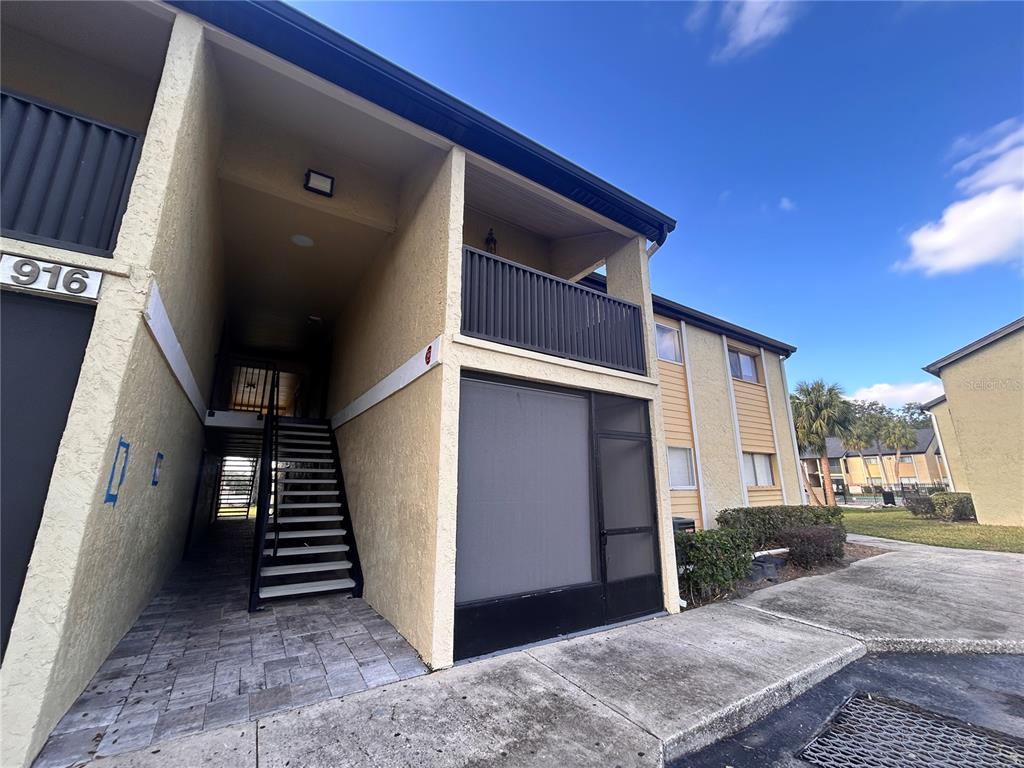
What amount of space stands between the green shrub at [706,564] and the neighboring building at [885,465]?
45.4 meters

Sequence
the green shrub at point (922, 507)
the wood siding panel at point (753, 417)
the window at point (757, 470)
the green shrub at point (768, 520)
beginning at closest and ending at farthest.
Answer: the green shrub at point (768, 520) → the window at point (757, 470) → the wood siding panel at point (753, 417) → the green shrub at point (922, 507)

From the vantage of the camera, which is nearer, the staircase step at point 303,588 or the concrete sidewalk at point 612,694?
the concrete sidewalk at point 612,694

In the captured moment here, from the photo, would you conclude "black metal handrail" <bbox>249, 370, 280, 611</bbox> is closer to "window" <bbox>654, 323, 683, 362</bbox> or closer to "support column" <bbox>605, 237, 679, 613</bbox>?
"support column" <bbox>605, 237, 679, 613</bbox>

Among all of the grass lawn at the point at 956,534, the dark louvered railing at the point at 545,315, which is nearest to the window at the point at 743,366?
the grass lawn at the point at 956,534

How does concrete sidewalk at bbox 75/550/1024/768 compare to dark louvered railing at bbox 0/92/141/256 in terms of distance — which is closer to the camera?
concrete sidewalk at bbox 75/550/1024/768

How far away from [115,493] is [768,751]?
4855mm

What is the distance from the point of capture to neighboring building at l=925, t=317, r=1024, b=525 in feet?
41.0

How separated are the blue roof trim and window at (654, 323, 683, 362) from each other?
185 inches

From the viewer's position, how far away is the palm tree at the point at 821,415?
75.2 ft

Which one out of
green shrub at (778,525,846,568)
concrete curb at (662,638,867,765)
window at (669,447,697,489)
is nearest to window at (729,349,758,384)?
window at (669,447,697,489)

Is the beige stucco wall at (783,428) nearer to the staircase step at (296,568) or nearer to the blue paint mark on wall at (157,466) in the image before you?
the staircase step at (296,568)

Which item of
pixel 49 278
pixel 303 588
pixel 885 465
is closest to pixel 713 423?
pixel 303 588

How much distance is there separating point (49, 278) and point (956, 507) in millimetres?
25550

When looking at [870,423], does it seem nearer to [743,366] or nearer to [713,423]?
[743,366]
